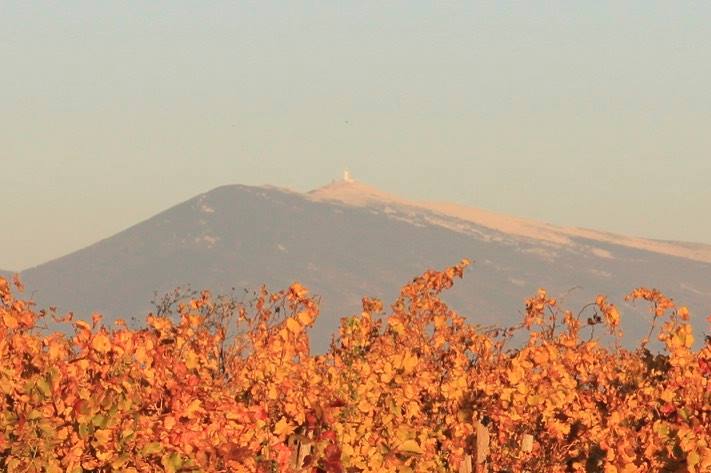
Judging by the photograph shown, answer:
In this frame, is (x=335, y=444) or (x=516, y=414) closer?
(x=335, y=444)

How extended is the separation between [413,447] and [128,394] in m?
2.45

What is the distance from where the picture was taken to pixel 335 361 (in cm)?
2070

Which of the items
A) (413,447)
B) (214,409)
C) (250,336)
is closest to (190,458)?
(214,409)

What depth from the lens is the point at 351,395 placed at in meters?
16.7

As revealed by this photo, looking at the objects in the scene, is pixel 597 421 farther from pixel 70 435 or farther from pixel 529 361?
pixel 70 435

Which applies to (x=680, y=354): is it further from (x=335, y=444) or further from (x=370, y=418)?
(x=335, y=444)

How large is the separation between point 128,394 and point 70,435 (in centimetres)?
70

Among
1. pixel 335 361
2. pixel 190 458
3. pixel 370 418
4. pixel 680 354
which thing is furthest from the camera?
pixel 335 361

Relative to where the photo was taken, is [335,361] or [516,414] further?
[335,361]

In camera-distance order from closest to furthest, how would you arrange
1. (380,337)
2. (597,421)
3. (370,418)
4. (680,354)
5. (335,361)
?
(370,418)
(680,354)
(597,421)
(335,361)
(380,337)

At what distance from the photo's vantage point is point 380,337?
22656 millimetres

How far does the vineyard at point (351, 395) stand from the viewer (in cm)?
1245

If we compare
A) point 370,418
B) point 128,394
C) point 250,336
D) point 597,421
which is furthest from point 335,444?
→ point 250,336

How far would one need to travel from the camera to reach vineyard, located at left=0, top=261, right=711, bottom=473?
1245 centimetres
